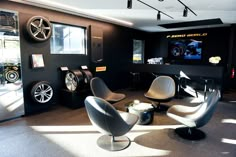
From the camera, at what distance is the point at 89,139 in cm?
292

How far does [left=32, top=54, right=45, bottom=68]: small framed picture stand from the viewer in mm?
4062

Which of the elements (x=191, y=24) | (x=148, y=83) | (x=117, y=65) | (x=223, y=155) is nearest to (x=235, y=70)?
(x=191, y=24)

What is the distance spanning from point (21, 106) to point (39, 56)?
1.25 metres

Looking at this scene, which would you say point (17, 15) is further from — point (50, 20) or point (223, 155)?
point (223, 155)

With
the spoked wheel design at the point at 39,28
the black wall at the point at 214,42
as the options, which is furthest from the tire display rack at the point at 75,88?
the black wall at the point at 214,42

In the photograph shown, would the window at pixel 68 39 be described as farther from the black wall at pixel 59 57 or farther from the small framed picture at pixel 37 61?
the small framed picture at pixel 37 61

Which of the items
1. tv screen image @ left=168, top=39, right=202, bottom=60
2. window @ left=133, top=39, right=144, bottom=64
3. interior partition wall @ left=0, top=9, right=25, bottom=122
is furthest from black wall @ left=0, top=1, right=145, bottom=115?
tv screen image @ left=168, top=39, right=202, bottom=60

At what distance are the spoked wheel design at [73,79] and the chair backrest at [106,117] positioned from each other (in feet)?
6.84

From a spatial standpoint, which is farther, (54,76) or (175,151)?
(54,76)

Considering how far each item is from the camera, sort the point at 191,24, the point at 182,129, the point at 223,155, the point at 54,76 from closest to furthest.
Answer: the point at 223,155 → the point at 182,129 → the point at 54,76 → the point at 191,24

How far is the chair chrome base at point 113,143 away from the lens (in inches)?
104

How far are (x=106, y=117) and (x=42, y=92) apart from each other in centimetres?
245

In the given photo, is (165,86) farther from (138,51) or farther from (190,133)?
(138,51)

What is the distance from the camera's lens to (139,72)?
266 inches
